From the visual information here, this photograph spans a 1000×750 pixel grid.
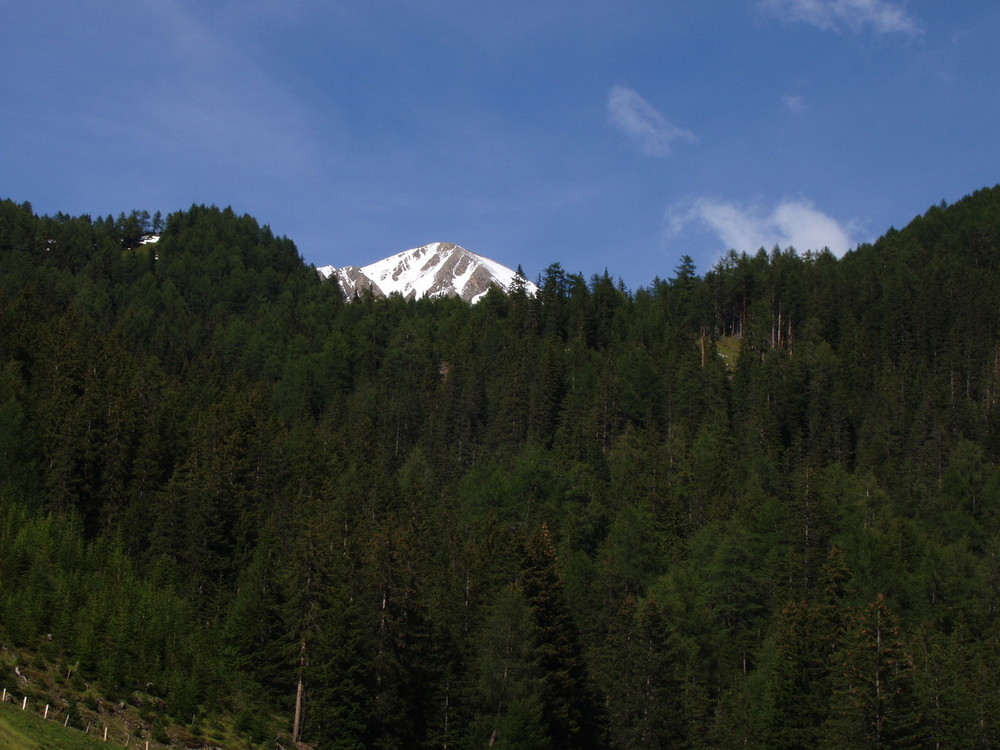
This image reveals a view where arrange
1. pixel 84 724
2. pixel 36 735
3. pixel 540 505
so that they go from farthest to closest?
pixel 540 505 → pixel 84 724 → pixel 36 735

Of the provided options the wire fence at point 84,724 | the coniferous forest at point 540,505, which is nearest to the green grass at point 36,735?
the wire fence at point 84,724

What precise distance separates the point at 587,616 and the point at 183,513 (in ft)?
112

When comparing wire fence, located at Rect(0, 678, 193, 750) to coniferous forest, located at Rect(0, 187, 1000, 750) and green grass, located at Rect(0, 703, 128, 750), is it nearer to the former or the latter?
green grass, located at Rect(0, 703, 128, 750)

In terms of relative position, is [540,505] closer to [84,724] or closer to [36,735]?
[84,724]

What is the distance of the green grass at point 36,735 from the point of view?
94.6 ft

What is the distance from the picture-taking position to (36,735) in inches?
1229

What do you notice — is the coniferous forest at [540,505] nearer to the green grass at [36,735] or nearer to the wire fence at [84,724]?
the wire fence at [84,724]

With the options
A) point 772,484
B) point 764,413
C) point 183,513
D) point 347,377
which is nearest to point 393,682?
point 183,513

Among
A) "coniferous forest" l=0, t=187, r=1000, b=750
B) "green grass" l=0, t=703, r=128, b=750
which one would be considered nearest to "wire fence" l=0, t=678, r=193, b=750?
"green grass" l=0, t=703, r=128, b=750

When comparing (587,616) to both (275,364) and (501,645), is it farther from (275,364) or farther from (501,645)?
(275,364)

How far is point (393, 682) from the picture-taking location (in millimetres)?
49500

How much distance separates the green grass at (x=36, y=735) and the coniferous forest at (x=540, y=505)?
925 cm

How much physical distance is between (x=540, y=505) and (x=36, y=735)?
5800 cm

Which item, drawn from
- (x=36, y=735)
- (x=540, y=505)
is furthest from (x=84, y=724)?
(x=540, y=505)
